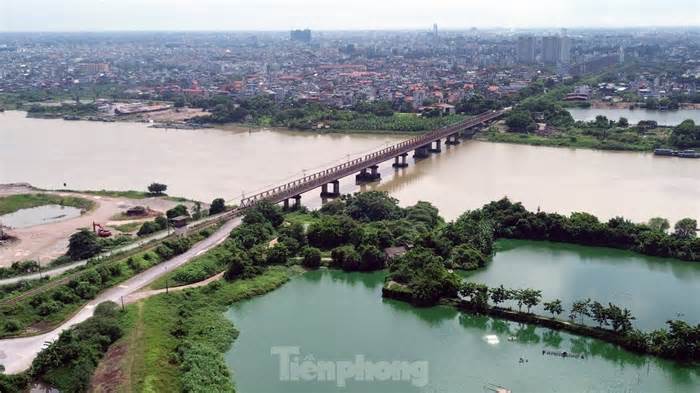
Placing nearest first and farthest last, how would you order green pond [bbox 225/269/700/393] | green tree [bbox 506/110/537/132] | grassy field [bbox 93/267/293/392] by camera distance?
grassy field [bbox 93/267/293/392] < green pond [bbox 225/269/700/393] < green tree [bbox 506/110/537/132]

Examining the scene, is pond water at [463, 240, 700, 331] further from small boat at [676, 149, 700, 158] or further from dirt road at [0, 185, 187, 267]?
small boat at [676, 149, 700, 158]

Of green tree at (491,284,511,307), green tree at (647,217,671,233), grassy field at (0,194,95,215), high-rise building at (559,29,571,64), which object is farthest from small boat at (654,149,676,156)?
high-rise building at (559,29,571,64)

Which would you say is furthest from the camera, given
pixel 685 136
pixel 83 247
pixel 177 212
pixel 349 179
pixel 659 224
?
pixel 685 136

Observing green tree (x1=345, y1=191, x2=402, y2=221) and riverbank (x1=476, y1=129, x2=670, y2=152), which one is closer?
green tree (x1=345, y1=191, x2=402, y2=221)

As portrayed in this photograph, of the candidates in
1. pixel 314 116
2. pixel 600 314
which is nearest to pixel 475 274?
pixel 600 314

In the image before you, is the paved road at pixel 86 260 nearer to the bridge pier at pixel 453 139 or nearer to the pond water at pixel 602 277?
the pond water at pixel 602 277

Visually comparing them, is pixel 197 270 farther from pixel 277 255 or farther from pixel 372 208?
pixel 372 208
